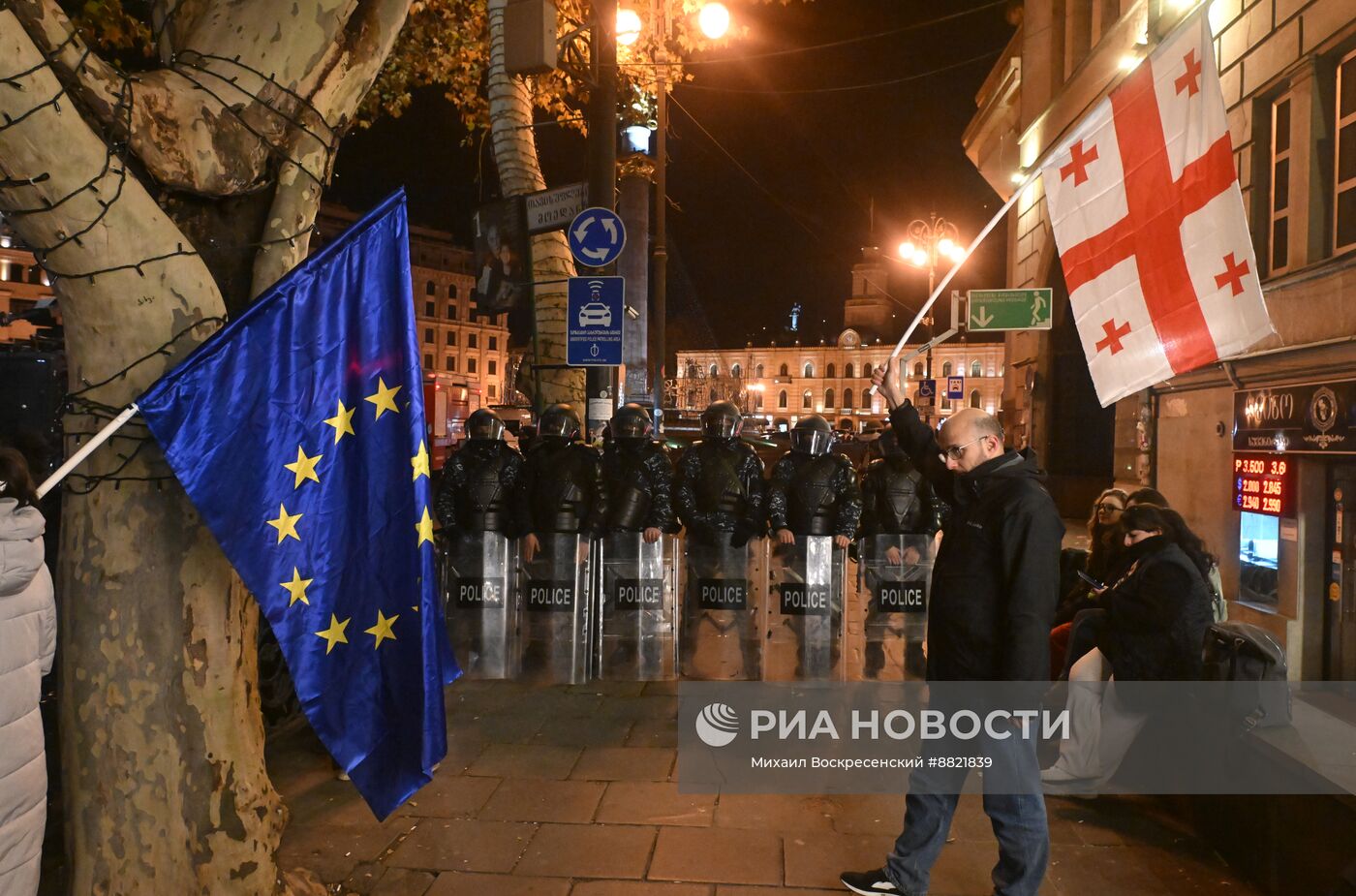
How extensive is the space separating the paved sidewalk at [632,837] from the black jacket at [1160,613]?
2.67 feet

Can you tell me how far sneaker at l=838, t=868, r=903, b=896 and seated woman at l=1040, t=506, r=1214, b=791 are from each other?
5.24ft

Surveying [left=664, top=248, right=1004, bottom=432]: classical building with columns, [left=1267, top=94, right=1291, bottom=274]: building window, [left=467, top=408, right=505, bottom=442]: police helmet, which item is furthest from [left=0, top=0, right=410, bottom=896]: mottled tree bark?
[left=664, top=248, right=1004, bottom=432]: classical building with columns

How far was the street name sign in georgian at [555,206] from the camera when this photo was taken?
968cm

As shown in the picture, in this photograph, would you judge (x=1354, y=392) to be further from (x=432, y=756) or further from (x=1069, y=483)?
(x=1069, y=483)

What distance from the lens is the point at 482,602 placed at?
6844 millimetres

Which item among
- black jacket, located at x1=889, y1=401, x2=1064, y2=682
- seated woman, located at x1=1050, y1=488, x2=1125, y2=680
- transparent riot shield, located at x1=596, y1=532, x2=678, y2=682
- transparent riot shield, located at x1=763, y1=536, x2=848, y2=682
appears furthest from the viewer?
transparent riot shield, located at x1=596, y1=532, x2=678, y2=682

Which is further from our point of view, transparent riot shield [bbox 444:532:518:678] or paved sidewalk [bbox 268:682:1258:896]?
transparent riot shield [bbox 444:532:518:678]

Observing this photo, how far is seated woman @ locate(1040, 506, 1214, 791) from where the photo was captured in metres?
4.65

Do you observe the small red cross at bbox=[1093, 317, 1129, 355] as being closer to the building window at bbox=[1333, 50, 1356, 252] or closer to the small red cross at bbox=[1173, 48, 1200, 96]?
the small red cross at bbox=[1173, 48, 1200, 96]

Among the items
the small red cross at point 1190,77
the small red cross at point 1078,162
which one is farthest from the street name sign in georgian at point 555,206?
the small red cross at point 1190,77

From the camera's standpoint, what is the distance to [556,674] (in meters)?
6.88

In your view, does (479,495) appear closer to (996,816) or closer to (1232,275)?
(996,816)

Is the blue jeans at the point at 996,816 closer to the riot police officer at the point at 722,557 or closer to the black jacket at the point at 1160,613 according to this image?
the black jacket at the point at 1160,613

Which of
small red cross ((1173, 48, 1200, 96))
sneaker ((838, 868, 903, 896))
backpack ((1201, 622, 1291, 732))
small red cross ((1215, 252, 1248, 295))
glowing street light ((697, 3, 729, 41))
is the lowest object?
sneaker ((838, 868, 903, 896))
